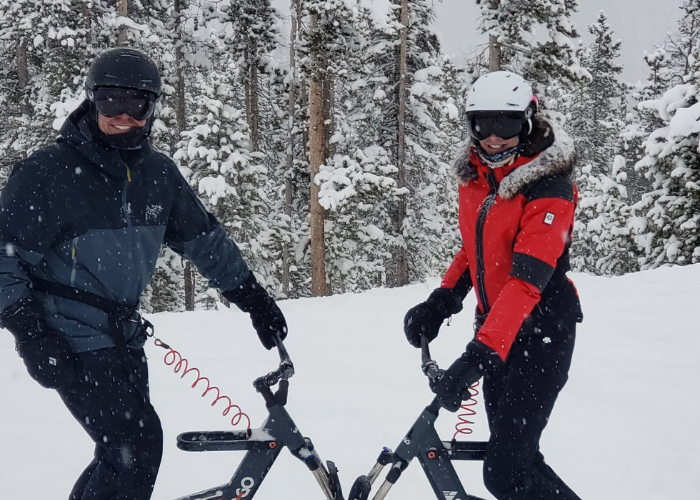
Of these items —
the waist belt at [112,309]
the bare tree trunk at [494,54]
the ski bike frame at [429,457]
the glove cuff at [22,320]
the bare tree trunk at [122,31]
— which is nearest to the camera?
the glove cuff at [22,320]

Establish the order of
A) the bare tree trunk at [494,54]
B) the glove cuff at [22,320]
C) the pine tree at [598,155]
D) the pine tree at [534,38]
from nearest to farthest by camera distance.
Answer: the glove cuff at [22,320], the pine tree at [534,38], the bare tree trunk at [494,54], the pine tree at [598,155]

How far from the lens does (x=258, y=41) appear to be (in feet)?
74.3

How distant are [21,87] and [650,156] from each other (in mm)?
23239

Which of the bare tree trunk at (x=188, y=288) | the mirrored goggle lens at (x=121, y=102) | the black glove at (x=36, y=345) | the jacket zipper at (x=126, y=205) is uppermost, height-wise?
the mirrored goggle lens at (x=121, y=102)

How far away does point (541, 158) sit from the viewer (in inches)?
108

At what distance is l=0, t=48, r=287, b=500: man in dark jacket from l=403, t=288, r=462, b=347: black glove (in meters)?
1.58

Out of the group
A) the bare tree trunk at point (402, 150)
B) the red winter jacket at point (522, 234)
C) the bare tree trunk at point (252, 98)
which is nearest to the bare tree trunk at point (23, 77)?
the bare tree trunk at point (252, 98)

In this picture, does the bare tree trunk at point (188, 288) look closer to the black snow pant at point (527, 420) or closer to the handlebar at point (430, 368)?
the handlebar at point (430, 368)

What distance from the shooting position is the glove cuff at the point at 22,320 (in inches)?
98.3

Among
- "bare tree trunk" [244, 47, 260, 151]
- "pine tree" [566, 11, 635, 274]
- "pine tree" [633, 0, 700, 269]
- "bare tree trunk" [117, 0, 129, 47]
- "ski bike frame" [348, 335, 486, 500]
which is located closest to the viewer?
"ski bike frame" [348, 335, 486, 500]

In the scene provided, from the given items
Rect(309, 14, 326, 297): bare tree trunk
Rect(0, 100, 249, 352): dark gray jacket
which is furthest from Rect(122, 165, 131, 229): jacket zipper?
Rect(309, 14, 326, 297): bare tree trunk

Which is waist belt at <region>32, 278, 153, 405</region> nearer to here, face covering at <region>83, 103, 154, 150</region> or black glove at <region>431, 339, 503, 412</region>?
face covering at <region>83, 103, 154, 150</region>

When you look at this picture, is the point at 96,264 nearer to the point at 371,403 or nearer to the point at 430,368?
the point at 430,368

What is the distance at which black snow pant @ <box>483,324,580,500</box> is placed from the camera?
2.73 m
